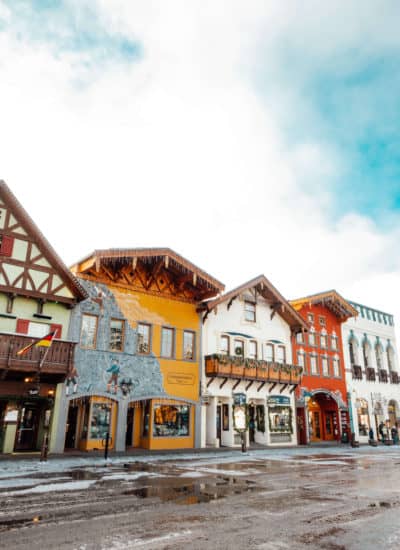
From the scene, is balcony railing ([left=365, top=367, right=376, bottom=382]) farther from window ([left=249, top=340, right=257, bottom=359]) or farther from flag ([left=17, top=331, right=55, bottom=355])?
flag ([left=17, top=331, right=55, bottom=355])

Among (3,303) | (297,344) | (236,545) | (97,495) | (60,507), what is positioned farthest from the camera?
(297,344)

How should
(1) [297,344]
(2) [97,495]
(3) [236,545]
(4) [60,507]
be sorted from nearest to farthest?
(3) [236,545] → (4) [60,507] → (2) [97,495] → (1) [297,344]

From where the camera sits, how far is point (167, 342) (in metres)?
27.0

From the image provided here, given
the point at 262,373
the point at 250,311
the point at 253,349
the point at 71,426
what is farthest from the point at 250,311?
the point at 71,426

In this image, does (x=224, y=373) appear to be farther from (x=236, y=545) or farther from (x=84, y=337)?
(x=236, y=545)

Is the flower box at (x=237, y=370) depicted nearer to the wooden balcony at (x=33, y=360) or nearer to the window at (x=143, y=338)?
the window at (x=143, y=338)

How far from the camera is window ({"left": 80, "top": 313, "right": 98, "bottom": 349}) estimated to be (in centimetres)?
2345

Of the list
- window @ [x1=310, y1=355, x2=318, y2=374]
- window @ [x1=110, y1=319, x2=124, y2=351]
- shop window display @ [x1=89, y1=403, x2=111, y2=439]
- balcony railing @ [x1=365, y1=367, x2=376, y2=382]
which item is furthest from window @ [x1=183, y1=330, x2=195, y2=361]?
balcony railing @ [x1=365, y1=367, x2=376, y2=382]

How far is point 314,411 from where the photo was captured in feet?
123

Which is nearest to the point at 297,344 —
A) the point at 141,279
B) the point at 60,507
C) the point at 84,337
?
the point at 141,279

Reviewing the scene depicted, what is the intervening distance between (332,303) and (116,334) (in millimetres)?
21586

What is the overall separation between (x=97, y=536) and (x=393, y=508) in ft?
21.2

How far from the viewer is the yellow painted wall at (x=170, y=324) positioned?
25608 mm

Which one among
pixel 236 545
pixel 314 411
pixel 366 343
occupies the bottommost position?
pixel 236 545
